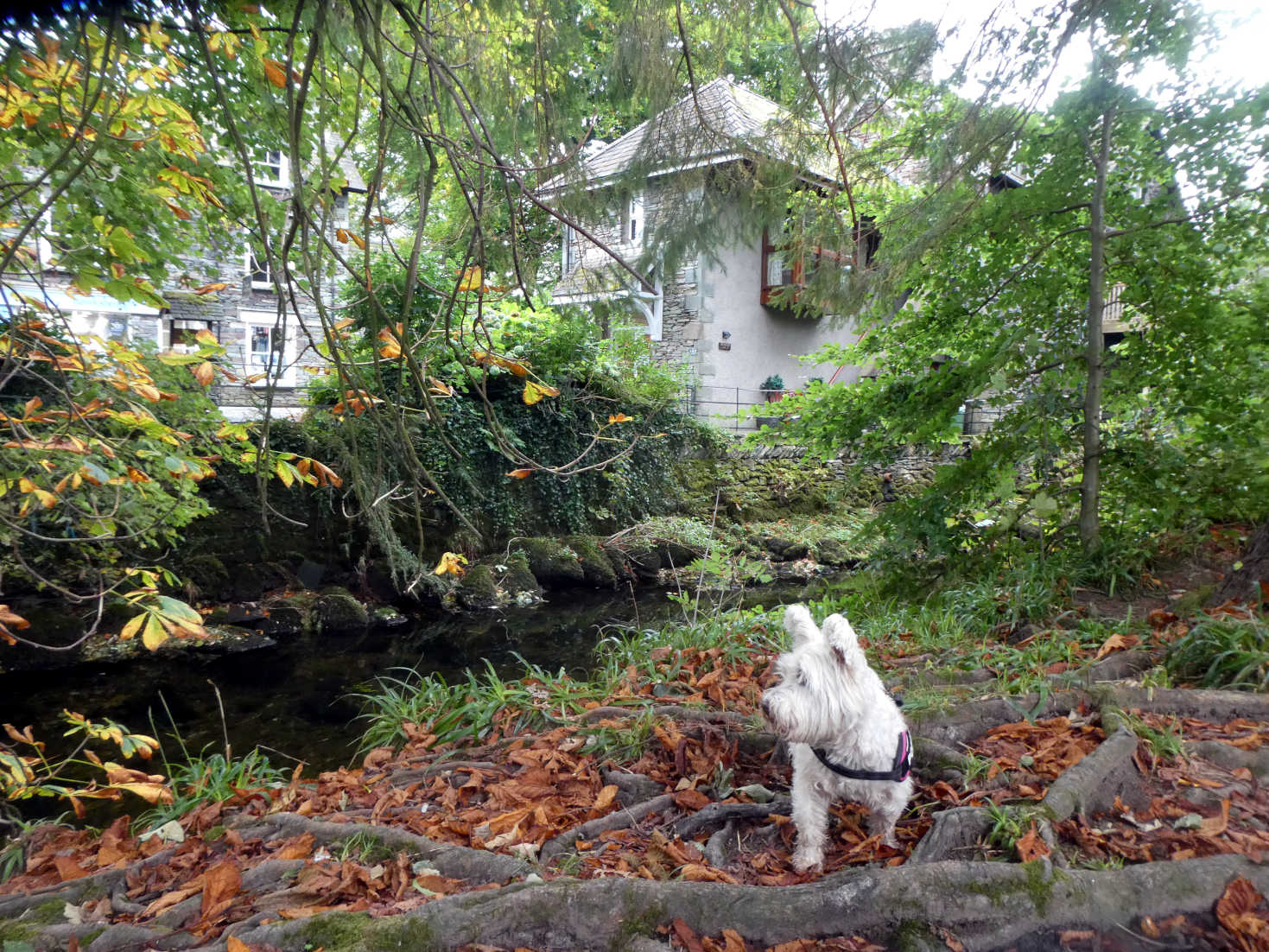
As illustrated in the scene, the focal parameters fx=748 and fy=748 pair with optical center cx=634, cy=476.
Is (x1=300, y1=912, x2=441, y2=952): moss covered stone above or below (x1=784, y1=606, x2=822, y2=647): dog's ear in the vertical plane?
below

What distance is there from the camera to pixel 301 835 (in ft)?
10.4

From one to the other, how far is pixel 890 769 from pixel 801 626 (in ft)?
1.97

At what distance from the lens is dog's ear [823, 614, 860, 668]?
9.06 ft

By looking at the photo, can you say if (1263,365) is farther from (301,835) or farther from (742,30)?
(301,835)

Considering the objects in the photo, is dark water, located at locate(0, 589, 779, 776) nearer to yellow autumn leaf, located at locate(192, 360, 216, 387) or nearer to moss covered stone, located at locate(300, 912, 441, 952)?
yellow autumn leaf, located at locate(192, 360, 216, 387)

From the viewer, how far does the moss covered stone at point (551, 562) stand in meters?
13.1

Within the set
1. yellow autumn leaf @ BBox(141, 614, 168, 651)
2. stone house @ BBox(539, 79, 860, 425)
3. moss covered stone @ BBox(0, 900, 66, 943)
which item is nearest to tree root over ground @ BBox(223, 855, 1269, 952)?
moss covered stone @ BBox(0, 900, 66, 943)

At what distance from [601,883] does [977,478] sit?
491 cm

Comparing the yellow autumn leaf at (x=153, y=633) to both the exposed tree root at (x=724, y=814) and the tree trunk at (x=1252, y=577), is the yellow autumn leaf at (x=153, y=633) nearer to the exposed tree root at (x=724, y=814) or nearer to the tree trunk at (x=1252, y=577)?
the exposed tree root at (x=724, y=814)

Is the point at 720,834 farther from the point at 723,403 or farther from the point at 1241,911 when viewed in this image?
the point at 723,403

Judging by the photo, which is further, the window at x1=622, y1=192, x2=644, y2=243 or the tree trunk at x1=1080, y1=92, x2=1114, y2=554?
the tree trunk at x1=1080, y1=92, x2=1114, y2=554

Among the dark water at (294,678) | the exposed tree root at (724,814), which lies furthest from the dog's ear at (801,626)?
the dark water at (294,678)

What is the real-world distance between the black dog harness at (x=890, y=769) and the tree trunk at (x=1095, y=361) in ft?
12.8

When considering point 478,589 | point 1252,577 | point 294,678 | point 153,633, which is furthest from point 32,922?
point 478,589
